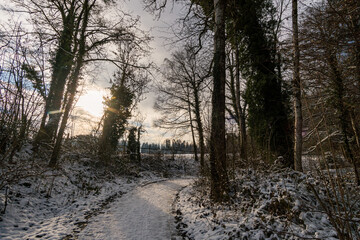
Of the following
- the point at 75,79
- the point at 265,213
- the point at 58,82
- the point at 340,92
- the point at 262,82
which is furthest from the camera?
the point at 58,82

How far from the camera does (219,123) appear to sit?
4836mm

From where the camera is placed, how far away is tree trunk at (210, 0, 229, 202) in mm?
4594

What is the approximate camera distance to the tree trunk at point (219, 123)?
4.59 meters

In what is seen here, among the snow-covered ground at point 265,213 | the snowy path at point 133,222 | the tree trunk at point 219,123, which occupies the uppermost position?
the tree trunk at point 219,123

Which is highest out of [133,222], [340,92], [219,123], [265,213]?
[340,92]

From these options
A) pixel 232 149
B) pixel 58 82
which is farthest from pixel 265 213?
pixel 58 82

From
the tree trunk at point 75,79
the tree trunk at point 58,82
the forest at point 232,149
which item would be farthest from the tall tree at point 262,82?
the tree trunk at point 58,82

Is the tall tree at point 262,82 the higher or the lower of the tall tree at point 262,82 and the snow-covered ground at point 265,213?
the higher

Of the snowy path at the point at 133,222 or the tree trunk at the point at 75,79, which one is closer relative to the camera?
the snowy path at the point at 133,222

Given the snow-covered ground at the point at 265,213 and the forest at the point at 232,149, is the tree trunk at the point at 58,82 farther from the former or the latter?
the snow-covered ground at the point at 265,213

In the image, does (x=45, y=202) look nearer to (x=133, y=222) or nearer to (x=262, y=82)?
(x=133, y=222)

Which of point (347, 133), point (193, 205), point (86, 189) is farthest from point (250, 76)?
point (86, 189)

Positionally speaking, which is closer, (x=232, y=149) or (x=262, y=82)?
(x=232, y=149)


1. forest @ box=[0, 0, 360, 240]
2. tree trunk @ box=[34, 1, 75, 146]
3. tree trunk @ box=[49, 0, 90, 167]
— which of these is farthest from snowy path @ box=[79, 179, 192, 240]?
tree trunk @ box=[34, 1, 75, 146]
